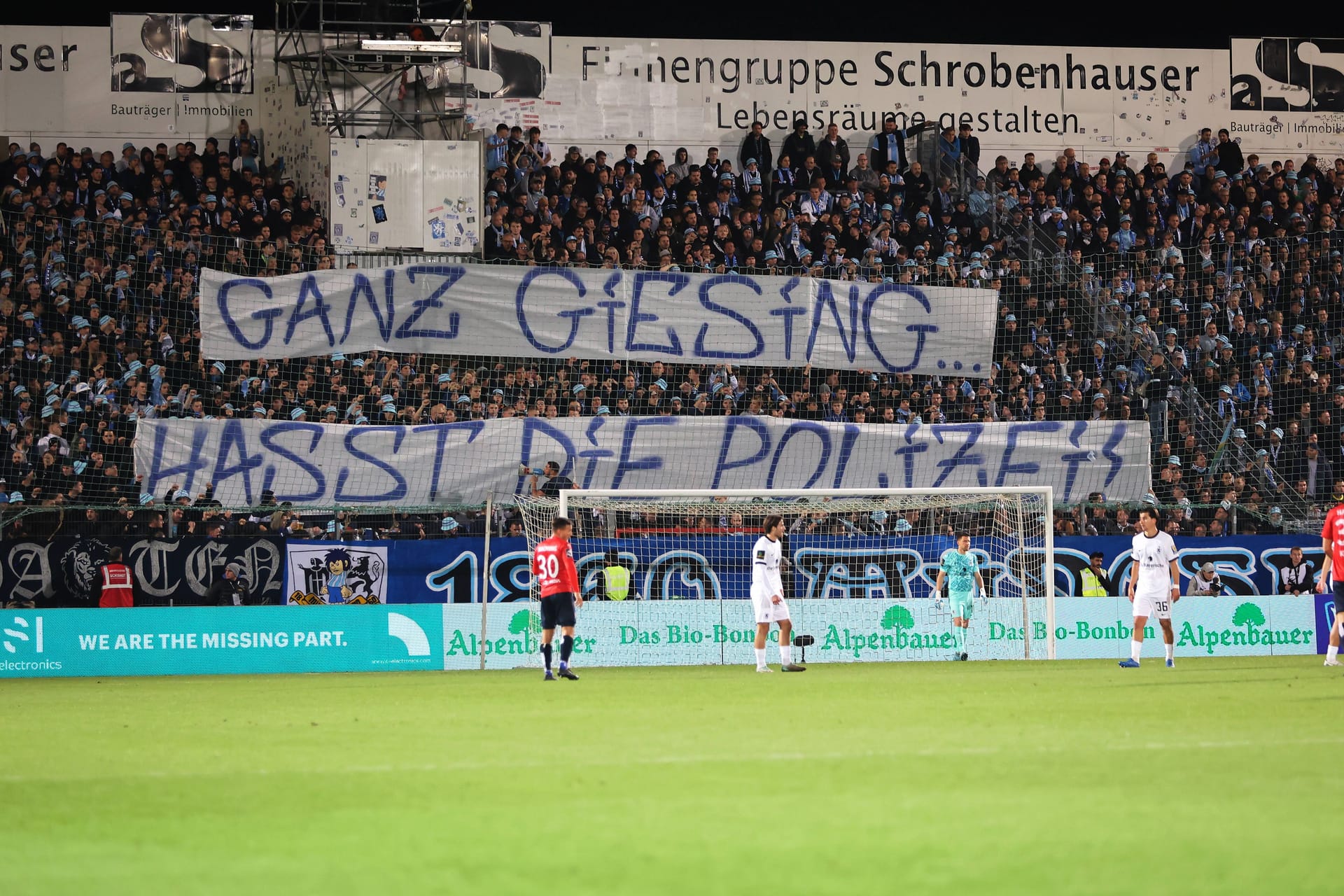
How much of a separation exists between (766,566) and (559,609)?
2.68m

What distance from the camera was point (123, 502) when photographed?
23.0 meters

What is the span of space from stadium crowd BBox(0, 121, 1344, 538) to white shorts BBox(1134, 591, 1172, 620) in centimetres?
618

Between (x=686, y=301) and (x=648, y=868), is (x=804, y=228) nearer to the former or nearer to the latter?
(x=686, y=301)

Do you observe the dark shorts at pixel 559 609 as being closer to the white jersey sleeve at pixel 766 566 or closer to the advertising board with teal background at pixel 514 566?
the white jersey sleeve at pixel 766 566

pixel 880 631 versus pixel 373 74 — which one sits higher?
pixel 373 74

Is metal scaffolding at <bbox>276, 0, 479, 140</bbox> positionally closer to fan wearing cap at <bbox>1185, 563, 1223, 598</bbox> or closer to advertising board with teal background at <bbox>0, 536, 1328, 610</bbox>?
advertising board with teal background at <bbox>0, 536, 1328, 610</bbox>

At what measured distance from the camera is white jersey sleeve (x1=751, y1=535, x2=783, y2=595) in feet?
61.8

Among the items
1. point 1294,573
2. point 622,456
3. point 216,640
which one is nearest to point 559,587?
point 622,456

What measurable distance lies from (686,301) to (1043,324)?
8.58 m

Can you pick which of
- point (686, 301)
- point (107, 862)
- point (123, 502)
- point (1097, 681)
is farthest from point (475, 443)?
point (107, 862)

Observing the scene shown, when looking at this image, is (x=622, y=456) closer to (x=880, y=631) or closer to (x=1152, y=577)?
(x=880, y=631)

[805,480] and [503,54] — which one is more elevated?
[503,54]

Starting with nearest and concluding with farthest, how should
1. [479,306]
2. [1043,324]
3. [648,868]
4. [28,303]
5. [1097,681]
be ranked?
[648,868] → [1097,681] → [479,306] → [28,303] → [1043,324]

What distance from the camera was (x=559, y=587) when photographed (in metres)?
17.9
